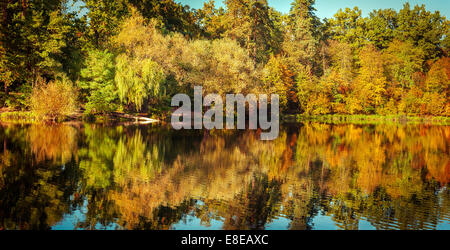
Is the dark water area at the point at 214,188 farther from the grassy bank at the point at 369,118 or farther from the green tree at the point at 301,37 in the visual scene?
the green tree at the point at 301,37

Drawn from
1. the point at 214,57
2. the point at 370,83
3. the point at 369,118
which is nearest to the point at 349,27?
the point at 370,83

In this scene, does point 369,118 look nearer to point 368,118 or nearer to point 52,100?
point 368,118

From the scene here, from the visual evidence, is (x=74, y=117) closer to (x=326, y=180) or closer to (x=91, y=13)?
(x=91, y=13)

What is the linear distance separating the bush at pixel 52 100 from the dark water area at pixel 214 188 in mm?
14961

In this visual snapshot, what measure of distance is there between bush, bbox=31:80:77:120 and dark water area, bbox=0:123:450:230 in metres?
15.0

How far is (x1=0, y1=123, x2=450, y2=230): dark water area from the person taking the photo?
26.7 ft

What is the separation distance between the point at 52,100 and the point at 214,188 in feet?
89.6

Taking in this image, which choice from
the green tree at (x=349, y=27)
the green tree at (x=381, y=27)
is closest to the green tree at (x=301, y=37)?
the green tree at (x=349, y=27)

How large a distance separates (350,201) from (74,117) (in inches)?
1331

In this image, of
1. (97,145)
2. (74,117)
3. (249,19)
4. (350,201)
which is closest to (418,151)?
(350,201)

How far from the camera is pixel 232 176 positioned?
12672 mm

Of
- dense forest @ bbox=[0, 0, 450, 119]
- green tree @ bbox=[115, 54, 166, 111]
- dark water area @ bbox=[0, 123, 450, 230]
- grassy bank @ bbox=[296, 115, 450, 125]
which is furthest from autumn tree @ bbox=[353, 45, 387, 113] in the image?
dark water area @ bbox=[0, 123, 450, 230]

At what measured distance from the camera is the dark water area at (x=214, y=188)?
8.13m

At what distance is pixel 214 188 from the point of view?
35.8ft
